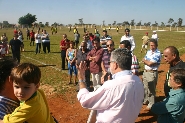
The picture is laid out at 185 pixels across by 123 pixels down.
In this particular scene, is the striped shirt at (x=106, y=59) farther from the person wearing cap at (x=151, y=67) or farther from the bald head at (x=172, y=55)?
the bald head at (x=172, y=55)

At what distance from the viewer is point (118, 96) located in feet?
7.60

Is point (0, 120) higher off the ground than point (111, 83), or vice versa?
point (111, 83)

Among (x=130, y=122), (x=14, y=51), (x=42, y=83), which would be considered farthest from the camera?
(x=14, y=51)

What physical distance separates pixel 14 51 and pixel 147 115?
9.43 meters

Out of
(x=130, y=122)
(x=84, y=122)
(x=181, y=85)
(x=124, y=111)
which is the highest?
(x=181, y=85)

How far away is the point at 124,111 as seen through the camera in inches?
94.6

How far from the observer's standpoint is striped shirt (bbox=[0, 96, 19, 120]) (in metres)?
1.89

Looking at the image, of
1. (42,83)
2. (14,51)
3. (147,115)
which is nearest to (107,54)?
(147,115)

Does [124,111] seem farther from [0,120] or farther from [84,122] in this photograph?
[84,122]

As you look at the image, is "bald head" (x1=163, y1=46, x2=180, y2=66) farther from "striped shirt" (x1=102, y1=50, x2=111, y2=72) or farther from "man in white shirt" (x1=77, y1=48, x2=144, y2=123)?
"striped shirt" (x1=102, y1=50, x2=111, y2=72)

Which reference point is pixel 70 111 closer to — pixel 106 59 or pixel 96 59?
pixel 96 59

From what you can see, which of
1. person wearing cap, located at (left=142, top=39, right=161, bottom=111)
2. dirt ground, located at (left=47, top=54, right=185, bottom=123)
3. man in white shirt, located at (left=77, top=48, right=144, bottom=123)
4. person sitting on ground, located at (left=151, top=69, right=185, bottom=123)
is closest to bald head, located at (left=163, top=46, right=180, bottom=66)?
person sitting on ground, located at (left=151, top=69, right=185, bottom=123)

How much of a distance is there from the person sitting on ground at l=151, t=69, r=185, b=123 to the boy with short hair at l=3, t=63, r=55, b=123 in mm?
1824

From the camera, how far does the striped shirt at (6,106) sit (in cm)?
189
